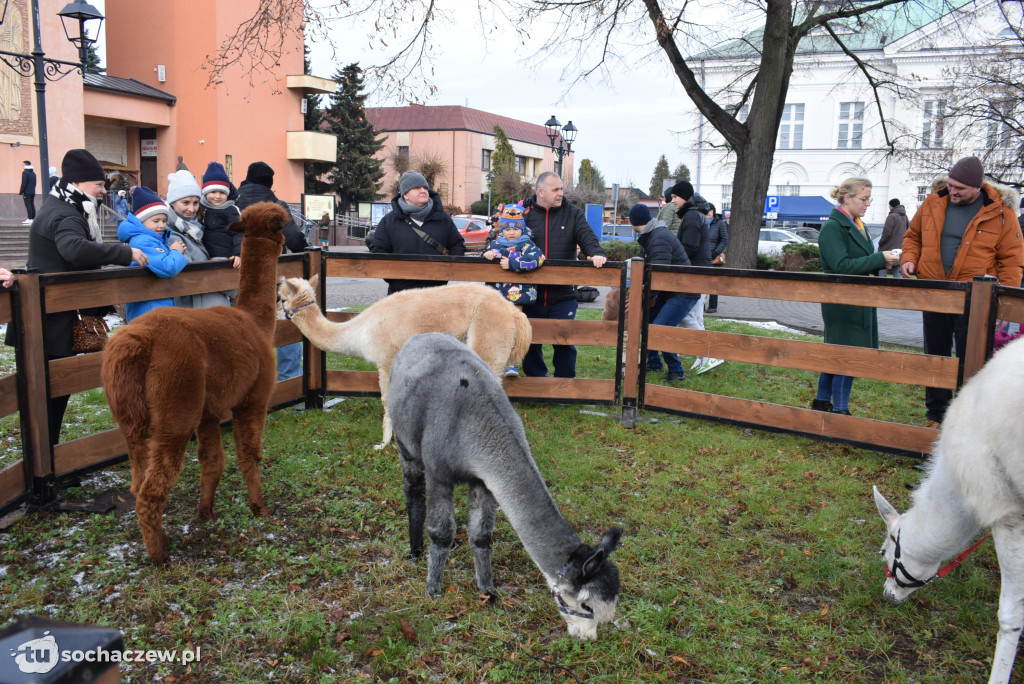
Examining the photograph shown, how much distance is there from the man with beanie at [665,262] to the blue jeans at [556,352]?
49.4 inches

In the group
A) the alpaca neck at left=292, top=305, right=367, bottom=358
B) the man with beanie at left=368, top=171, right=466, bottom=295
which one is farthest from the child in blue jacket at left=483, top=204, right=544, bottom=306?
the alpaca neck at left=292, top=305, right=367, bottom=358

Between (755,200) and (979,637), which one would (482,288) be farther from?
(755,200)

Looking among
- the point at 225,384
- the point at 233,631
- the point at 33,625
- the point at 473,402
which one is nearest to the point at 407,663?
the point at 233,631

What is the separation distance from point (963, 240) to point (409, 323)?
185 inches

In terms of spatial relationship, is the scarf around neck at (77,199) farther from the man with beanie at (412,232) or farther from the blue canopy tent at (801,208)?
the blue canopy tent at (801,208)

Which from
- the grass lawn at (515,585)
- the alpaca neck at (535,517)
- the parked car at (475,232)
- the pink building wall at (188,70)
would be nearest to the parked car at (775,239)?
the parked car at (475,232)

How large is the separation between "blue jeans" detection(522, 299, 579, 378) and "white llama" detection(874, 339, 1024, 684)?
3805 mm

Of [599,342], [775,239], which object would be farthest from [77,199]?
[775,239]

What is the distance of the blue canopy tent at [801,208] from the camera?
A: 47375mm

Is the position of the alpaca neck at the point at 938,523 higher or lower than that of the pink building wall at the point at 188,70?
lower

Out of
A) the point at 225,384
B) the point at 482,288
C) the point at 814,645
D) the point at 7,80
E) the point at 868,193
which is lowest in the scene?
the point at 814,645

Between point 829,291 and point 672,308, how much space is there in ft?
7.69

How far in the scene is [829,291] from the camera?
5.63m

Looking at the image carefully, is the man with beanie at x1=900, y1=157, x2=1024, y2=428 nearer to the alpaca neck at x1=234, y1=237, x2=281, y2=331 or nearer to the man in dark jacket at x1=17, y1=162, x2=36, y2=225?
the alpaca neck at x1=234, y1=237, x2=281, y2=331
